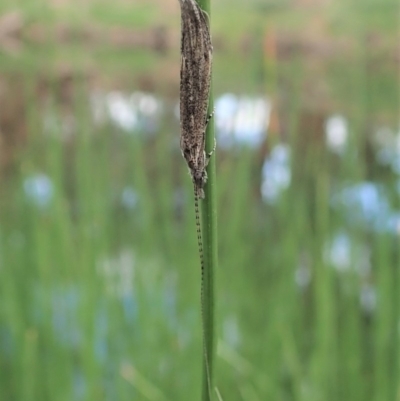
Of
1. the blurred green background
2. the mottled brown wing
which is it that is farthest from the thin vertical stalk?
the blurred green background

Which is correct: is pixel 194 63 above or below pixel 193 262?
above

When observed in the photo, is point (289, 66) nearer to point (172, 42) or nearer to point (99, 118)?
point (172, 42)

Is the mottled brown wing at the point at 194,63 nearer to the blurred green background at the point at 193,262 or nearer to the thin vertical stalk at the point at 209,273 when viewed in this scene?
the thin vertical stalk at the point at 209,273

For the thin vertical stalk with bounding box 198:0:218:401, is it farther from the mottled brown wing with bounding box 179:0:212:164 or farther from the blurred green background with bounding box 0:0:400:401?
the blurred green background with bounding box 0:0:400:401

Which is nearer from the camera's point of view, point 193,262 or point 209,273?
point 209,273

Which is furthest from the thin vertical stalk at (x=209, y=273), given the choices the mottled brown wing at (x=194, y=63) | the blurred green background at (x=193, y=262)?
the blurred green background at (x=193, y=262)

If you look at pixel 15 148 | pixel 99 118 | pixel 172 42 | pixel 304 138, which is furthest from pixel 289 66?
pixel 15 148

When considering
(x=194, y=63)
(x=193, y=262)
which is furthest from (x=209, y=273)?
(x=193, y=262)

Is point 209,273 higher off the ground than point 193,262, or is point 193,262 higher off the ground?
point 209,273

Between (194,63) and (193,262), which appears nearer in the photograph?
(194,63)

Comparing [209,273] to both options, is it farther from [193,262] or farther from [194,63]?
[193,262]

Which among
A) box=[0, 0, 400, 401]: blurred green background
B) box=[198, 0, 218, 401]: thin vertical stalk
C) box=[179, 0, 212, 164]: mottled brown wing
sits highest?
box=[179, 0, 212, 164]: mottled brown wing
